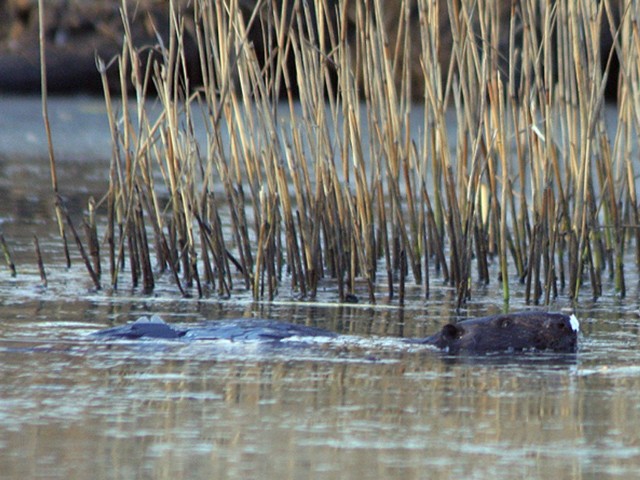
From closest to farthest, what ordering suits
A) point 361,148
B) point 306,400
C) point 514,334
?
point 306,400 < point 514,334 < point 361,148

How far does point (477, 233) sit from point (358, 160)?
644 mm

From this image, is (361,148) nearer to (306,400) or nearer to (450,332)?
(450,332)

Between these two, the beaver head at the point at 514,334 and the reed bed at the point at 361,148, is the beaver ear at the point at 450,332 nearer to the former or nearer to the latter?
the beaver head at the point at 514,334

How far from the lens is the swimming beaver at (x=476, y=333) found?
4.08 meters

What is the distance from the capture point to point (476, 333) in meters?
4.12

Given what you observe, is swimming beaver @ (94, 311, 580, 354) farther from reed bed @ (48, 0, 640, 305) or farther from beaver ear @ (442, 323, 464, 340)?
reed bed @ (48, 0, 640, 305)

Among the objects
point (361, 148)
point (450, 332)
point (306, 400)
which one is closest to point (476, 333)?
point (450, 332)

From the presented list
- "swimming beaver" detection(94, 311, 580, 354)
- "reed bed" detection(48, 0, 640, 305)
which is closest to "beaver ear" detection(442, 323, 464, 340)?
"swimming beaver" detection(94, 311, 580, 354)

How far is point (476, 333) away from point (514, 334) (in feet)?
0.34

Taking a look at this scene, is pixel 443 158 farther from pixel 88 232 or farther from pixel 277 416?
pixel 277 416

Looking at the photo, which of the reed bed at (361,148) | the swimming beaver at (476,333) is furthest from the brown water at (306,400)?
the reed bed at (361,148)

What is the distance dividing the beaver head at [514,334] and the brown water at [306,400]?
0.29 feet

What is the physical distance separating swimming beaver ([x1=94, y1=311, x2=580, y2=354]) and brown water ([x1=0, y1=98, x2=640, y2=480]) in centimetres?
7

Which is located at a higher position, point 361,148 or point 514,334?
point 361,148
